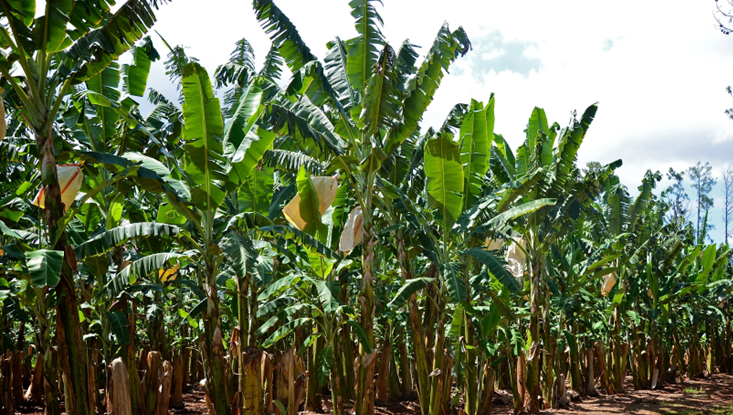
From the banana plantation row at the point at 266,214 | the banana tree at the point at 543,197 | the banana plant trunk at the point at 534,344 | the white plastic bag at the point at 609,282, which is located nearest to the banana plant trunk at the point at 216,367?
the banana plantation row at the point at 266,214

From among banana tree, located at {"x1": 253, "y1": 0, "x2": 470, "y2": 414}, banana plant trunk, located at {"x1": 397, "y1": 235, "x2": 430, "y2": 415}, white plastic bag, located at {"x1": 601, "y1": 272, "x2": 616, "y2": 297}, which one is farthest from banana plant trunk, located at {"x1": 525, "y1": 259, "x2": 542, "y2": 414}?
white plastic bag, located at {"x1": 601, "y1": 272, "x2": 616, "y2": 297}

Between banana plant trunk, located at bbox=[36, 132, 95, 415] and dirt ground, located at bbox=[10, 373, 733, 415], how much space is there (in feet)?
16.3

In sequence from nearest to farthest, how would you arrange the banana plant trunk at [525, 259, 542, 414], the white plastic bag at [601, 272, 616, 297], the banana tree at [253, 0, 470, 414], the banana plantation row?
1. the banana plantation row
2. the banana tree at [253, 0, 470, 414]
3. the banana plant trunk at [525, 259, 542, 414]
4. the white plastic bag at [601, 272, 616, 297]

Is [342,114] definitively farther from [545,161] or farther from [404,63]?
[545,161]

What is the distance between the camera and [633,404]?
10258 millimetres

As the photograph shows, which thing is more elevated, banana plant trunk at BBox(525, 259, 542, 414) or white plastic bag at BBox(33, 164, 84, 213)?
white plastic bag at BBox(33, 164, 84, 213)

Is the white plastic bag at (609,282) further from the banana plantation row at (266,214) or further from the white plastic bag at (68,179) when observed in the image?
the white plastic bag at (68,179)

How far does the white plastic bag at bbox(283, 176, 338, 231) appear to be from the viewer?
7.11m

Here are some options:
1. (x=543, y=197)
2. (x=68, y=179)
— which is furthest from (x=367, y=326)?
(x=543, y=197)

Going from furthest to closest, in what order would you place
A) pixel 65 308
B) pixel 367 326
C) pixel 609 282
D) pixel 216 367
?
1. pixel 609 282
2. pixel 367 326
3. pixel 216 367
4. pixel 65 308

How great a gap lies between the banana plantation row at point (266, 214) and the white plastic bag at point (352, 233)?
1.2 inches

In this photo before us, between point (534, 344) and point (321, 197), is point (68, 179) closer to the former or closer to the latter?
point (321, 197)

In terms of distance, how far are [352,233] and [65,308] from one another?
11.7ft

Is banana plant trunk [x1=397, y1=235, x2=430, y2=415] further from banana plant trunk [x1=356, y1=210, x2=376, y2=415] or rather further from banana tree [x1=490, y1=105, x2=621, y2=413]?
banana tree [x1=490, y1=105, x2=621, y2=413]
